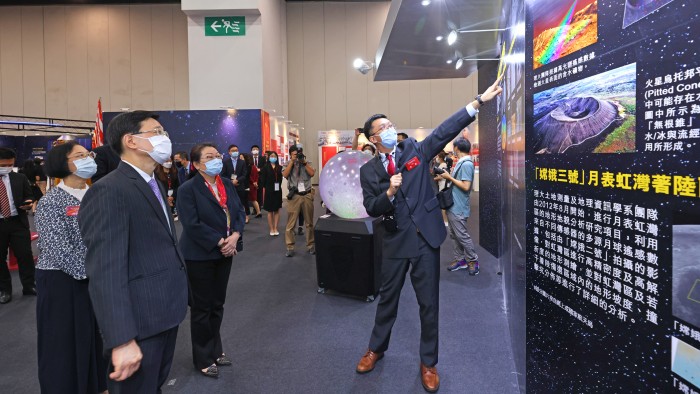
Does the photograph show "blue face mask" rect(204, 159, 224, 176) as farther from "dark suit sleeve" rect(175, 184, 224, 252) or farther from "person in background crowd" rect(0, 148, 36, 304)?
"person in background crowd" rect(0, 148, 36, 304)

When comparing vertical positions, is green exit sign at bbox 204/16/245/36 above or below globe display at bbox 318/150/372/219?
above

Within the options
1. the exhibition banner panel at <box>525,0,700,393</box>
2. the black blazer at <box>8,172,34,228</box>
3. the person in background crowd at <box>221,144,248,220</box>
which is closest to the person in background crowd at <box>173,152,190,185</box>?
the person in background crowd at <box>221,144,248,220</box>

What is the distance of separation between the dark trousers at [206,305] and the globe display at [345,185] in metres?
1.57

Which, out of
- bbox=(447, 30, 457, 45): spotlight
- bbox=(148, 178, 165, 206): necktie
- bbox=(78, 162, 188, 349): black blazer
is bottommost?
bbox=(78, 162, 188, 349): black blazer

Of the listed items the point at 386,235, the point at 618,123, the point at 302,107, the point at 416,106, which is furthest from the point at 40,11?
the point at 618,123

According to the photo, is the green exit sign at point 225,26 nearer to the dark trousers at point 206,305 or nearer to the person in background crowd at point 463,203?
the person in background crowd at point 463,203

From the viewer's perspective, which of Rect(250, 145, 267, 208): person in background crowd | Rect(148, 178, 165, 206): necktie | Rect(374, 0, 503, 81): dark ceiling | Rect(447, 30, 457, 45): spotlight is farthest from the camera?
Rect(250, 145, 267, 208): person in background crowd

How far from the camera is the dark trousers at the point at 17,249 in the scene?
3.98 metres

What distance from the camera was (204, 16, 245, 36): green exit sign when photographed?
11.4 metres

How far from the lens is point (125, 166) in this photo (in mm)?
1407

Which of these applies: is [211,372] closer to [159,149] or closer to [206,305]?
[206,305]

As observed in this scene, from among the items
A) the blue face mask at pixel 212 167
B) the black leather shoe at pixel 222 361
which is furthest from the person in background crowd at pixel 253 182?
the black leather shoe at pixel 222 361

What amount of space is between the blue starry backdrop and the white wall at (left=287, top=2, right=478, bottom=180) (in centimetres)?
634

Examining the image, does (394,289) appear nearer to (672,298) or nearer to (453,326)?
(453,326)
